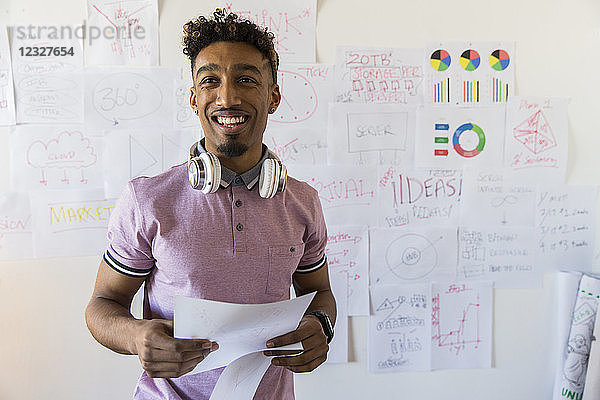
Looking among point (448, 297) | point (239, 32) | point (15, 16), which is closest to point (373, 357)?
point (448, 297)

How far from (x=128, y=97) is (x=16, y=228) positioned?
60 cm

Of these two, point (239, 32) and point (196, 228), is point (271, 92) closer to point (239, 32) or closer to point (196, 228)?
point (239, 32)

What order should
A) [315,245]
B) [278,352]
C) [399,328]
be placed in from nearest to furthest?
[278,352]
[315,245]
[399,328]

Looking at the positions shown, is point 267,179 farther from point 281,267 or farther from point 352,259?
point 352,259

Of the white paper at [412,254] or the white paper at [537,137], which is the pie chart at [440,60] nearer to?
the white paper at [537,137]

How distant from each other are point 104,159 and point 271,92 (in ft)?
3.20

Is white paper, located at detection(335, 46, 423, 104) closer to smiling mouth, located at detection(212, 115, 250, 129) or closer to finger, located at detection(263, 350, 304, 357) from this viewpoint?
smiling mouth, located at detection(212, 115, 250, 129)

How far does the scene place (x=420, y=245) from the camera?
2.14 metres

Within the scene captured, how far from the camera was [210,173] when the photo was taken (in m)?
1.08

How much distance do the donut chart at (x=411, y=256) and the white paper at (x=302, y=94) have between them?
1.84ft

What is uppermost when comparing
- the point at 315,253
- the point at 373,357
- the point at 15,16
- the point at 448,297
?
the point at 15,16

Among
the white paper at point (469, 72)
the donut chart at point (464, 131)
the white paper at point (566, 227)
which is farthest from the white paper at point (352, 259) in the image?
the white paper at point (566, 227)

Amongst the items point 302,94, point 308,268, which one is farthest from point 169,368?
point 302,94

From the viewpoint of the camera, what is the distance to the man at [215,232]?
108 cm
